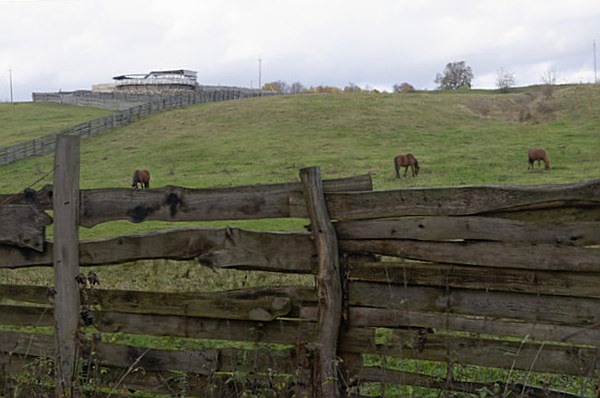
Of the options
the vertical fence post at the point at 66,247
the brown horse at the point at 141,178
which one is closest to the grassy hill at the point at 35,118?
the brown horse at the point at 141,178

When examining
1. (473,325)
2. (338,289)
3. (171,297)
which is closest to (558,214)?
(473,325)

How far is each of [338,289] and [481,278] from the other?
3.24 ft

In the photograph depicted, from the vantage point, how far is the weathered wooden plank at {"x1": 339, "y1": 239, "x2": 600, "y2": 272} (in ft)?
13.5

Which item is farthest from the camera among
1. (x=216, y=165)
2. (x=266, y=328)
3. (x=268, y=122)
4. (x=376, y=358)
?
(x=268, y=122)

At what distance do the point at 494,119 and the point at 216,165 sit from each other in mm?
25475

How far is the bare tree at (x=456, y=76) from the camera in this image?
109688mm

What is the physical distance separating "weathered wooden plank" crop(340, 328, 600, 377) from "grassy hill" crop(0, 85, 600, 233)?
13.6 meters

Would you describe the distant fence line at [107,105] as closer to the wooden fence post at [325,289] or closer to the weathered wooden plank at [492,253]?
the wooden fence post at [325,289]

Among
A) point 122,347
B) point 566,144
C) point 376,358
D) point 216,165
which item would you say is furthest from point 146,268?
point 566,144

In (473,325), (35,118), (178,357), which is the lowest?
(178,357)

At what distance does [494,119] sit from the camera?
Result: 4884 centimetres

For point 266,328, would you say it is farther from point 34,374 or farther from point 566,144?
point 566,144

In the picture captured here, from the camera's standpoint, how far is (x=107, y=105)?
250 ft

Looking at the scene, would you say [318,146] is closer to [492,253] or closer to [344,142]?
[344,142]
